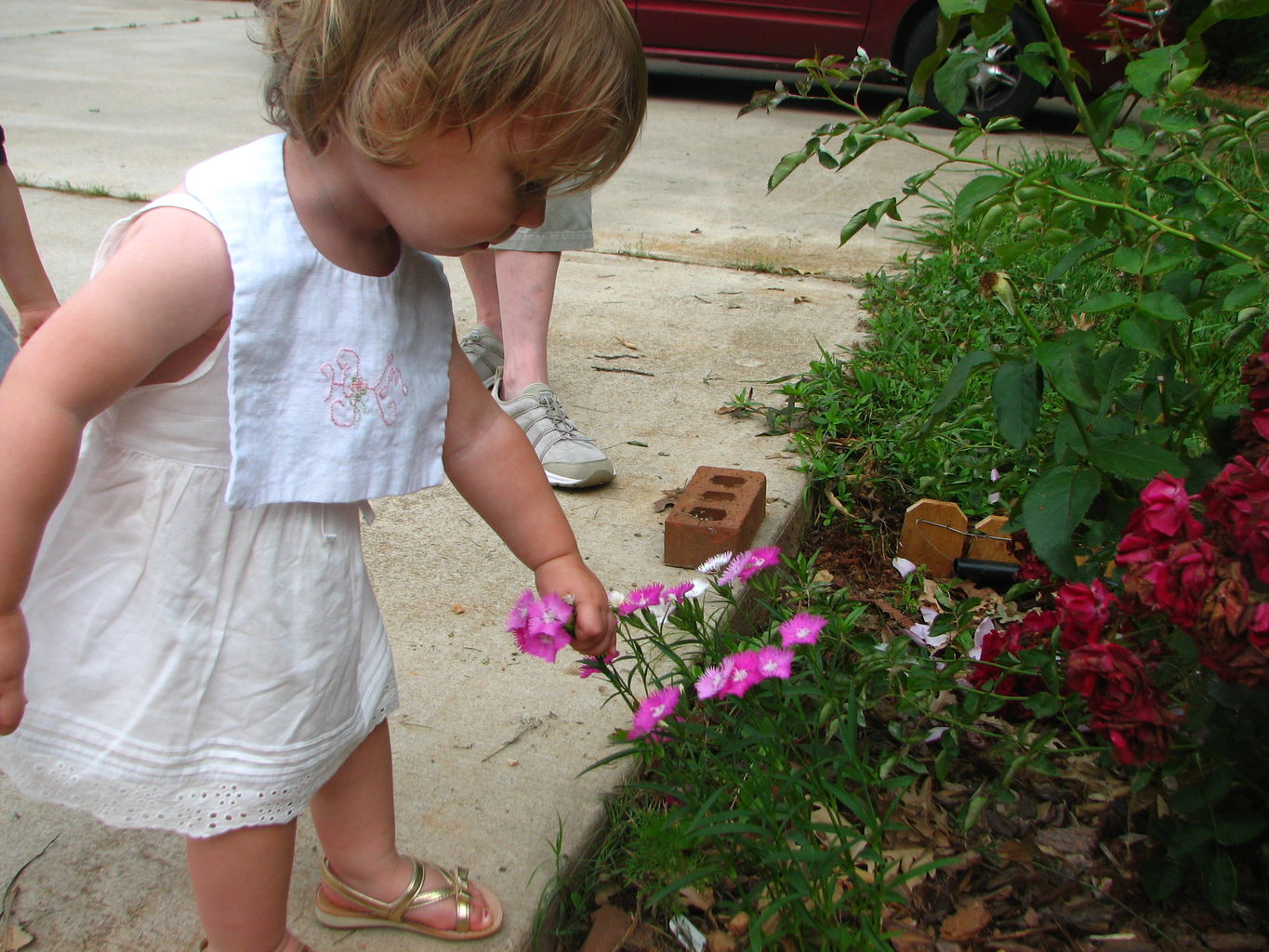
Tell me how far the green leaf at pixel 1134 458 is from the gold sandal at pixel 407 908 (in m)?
0.99

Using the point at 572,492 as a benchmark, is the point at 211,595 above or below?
above

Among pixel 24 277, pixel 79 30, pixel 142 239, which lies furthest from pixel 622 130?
pixel 79 30

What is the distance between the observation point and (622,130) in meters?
1.32

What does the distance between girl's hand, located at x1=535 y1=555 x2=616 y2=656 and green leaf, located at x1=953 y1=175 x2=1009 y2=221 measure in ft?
2.29

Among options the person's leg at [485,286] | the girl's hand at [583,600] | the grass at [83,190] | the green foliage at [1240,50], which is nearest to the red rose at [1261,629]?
the girl's hand at [583,600]

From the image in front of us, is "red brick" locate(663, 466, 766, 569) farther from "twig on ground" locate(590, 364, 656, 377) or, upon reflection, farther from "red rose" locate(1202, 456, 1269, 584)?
"red rose" locate(1202, 456, 1269, 584)

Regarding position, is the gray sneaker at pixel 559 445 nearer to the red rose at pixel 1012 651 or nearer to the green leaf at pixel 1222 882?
the red rose at pixel 1012 651

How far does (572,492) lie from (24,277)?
1.18 meters

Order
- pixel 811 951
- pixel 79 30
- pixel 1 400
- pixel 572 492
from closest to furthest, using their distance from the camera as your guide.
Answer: pixel 1 400
pixel 811 951
pixel 572 492
pixel 79 30

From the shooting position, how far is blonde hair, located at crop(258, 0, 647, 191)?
1193 millimetres

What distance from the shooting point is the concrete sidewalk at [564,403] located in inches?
63.2

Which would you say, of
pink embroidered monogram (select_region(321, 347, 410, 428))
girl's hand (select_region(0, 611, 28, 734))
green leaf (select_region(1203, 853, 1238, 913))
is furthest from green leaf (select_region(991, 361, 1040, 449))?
girl's hand (select_region(0, 611, 28, 734))

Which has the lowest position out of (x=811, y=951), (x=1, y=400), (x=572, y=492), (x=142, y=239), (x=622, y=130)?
(x=572, y=492)

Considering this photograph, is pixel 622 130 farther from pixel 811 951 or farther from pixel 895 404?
pixel 895 404
